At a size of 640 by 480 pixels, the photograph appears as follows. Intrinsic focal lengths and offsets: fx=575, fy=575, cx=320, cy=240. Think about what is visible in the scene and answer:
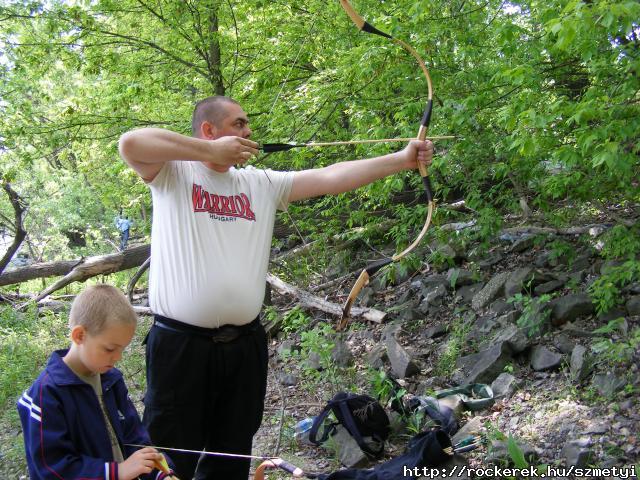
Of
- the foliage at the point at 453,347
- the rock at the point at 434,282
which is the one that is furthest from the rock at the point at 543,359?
the rock at the point at 434,282

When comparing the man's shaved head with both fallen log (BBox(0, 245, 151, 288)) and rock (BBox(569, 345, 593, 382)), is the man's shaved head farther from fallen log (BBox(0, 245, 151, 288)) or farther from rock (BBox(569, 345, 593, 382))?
fallen log (BBox(0, 245, 151, 288))

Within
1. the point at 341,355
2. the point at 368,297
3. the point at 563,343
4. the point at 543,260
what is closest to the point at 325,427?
the point at 341,355

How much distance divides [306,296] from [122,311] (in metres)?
4.14

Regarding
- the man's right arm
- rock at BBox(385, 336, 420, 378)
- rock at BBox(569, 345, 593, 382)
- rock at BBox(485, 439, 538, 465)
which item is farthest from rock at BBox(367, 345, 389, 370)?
the man's right arm

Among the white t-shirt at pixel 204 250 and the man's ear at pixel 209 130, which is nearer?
the white t-shirt at pixel 204 250

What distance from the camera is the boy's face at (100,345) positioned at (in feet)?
5.28

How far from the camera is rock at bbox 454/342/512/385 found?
12.2ft

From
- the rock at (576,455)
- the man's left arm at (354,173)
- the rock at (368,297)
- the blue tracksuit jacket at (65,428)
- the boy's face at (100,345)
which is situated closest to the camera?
the blue tracksuit jacket at (65,428)

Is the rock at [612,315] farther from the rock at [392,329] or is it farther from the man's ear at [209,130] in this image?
the man's ear at [209,130]

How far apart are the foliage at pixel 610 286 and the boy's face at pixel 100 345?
9.24 ft

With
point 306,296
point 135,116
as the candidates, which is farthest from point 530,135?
point 135,116

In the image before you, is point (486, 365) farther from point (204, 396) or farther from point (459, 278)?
point (204, 396)

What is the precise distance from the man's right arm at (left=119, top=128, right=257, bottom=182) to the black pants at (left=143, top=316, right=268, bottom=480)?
24.1 inches

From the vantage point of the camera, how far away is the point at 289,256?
6.44 meters
